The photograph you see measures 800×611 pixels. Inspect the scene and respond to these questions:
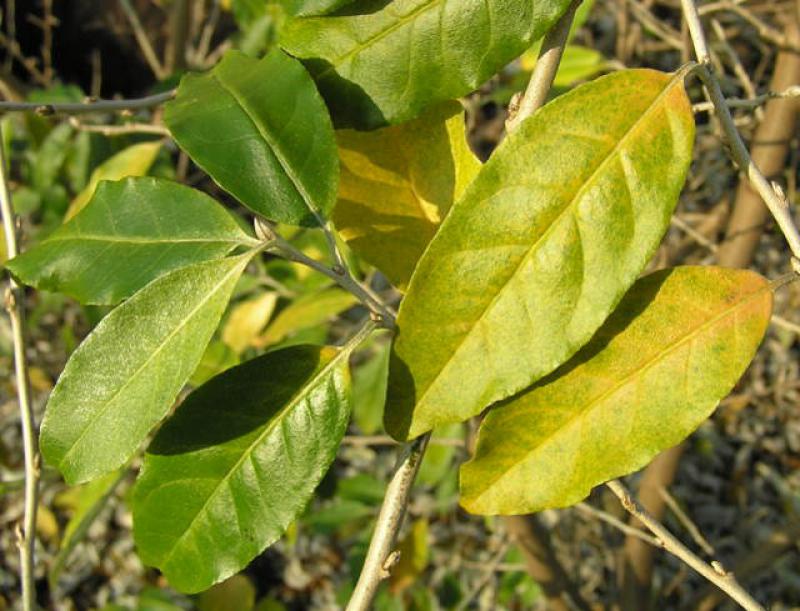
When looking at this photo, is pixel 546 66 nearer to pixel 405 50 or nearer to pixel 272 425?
pixel 405 50

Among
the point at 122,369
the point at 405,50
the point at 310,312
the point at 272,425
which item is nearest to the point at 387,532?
the point at 272,425

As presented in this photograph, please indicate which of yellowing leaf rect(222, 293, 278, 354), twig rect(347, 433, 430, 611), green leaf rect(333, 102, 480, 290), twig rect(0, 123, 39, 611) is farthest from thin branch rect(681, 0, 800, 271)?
yellowing leaf rect(222, 293, 278, 354)

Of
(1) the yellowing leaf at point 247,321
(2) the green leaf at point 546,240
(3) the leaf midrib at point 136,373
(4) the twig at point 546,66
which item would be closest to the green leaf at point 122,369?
(3) the leaf midrib at point 136,373

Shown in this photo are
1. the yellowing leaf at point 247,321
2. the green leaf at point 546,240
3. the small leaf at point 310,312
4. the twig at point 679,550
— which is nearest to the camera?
the green leaf at point 546,240

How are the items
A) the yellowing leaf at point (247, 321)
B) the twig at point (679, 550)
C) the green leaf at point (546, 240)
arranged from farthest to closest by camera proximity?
the yellowing leaf at point (247, 321), the twig at point (679, 550), the green leaf at point (546, 240)

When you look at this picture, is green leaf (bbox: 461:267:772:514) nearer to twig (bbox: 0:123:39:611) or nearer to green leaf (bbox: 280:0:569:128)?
green leaf (bbox: 280:0:569:128)

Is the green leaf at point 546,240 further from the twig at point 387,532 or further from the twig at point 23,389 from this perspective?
the twig at point 23,389
